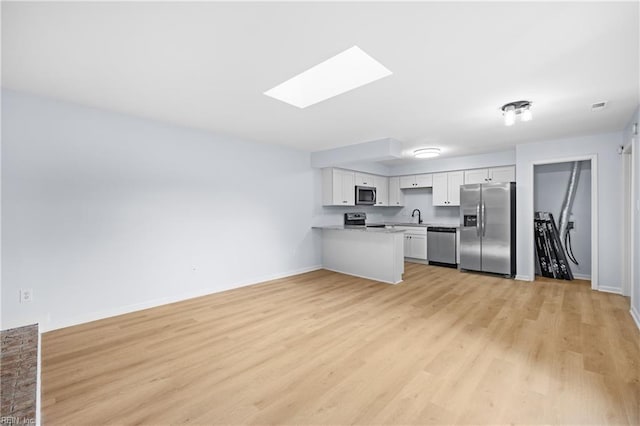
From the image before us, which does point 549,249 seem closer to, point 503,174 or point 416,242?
point 503,174

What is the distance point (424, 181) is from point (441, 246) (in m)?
1.70

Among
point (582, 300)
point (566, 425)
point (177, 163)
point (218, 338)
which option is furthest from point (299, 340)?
point (582, 300)

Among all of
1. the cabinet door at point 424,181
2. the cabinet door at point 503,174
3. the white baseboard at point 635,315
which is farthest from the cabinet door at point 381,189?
the white baseboard at point 635,315

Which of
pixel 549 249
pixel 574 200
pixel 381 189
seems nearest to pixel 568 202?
pixel 574 200

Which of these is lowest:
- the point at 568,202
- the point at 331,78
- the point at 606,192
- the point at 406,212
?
the point at 406,212

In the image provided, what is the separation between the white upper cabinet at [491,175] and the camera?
5664mm

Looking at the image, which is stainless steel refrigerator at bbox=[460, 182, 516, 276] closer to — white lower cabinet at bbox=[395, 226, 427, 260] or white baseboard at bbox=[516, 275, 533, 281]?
white baseboard at bbox=[516, 275, 533, 281]

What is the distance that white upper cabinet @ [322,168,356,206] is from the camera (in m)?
5.86

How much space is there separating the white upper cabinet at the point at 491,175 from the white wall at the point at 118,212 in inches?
169

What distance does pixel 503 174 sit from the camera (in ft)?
18.8

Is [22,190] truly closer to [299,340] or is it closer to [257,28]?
[257,28]

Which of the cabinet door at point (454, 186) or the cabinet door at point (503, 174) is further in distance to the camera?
the cabinet door at point (454, 186)

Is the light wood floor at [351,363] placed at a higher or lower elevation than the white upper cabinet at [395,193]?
lower

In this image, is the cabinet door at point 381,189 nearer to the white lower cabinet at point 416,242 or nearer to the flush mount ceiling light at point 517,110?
the white lower cabinet at point 416,242
